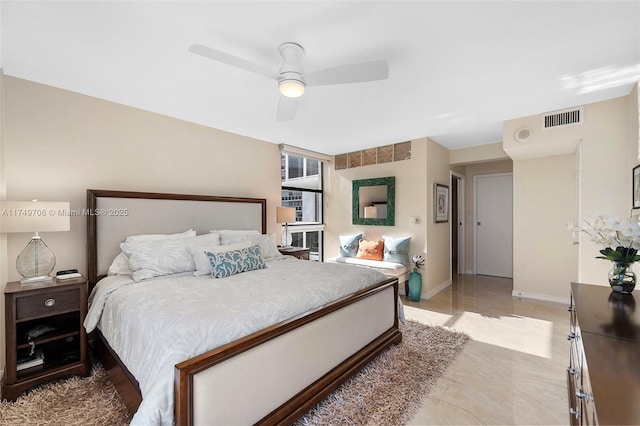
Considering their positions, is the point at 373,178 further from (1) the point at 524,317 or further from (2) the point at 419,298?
(1) the point at 524,317

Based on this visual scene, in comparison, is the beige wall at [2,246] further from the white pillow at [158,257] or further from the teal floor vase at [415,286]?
the teal floor vase at [415,286]

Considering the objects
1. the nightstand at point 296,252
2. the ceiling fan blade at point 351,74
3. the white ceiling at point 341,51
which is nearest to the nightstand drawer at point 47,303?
the white ceiling at point 341,51

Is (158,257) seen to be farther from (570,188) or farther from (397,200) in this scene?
(570,188)

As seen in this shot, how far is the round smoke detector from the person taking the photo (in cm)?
340

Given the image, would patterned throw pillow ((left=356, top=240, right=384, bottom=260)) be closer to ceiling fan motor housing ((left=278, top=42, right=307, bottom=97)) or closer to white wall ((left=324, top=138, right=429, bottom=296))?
white wall ((left=324, top=138, right=429, bottom=296))

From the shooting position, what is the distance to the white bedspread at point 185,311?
1325 mm

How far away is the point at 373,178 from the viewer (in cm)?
493

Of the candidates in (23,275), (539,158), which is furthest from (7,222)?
(539,158)

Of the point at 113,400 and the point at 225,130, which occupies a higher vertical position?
the point at 225,130

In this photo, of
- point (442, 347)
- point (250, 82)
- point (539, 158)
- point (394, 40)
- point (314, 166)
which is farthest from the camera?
point (314, 166)

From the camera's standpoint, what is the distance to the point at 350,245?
4918 millimetres

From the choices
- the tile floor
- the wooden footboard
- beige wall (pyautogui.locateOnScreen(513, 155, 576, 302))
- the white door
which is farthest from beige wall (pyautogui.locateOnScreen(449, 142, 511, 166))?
the wooden footboard

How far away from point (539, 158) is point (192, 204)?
4.78 m

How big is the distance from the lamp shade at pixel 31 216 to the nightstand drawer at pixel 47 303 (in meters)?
0.49
